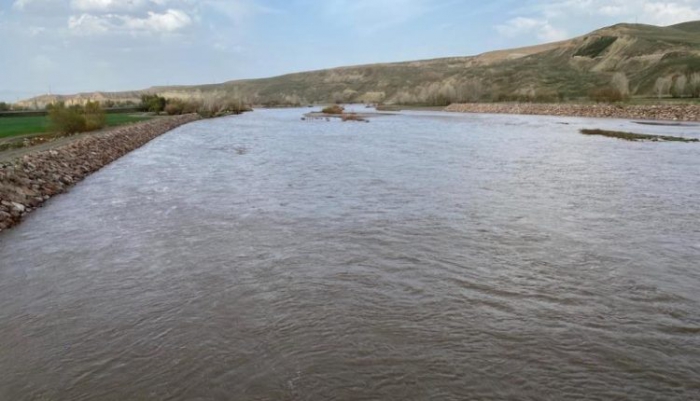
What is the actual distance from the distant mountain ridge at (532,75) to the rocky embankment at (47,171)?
1455 inches

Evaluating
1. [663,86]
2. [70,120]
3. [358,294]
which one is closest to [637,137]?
[358,294]

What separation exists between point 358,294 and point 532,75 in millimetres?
115078

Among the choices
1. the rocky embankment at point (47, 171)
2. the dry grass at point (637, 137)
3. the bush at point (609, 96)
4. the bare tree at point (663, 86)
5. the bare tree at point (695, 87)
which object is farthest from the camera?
the bare tree at point (663, 86)

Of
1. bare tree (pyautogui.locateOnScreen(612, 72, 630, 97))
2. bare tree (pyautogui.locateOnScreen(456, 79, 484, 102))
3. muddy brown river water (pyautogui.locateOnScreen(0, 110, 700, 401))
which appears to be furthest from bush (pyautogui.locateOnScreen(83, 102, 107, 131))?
bare tree (pyautogui.locateOnScreen(456, 79, 484, 102))

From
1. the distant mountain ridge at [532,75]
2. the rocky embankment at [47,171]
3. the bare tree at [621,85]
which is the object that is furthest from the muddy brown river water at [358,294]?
the bare tree at [621,85]

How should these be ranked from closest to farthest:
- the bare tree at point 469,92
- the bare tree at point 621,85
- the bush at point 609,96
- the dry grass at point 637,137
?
the dry grass at point 637,137 → the bush at point 609,96 → the bare tree at point 621,85 → the bare tree at point 469,92

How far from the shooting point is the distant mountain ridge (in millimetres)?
88062

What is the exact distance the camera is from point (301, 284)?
7531 mm

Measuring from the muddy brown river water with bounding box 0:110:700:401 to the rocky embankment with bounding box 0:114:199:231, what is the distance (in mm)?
484

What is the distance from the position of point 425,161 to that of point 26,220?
45.8 ft

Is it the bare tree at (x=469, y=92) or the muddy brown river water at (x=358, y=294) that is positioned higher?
the bare tree at (x=469, y=92)

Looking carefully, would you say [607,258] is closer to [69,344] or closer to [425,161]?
[69,344]

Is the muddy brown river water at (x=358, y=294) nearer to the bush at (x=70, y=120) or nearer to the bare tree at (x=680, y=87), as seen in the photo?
the bush at (x=70, y=120)

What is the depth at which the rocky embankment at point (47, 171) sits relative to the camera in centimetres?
1290
